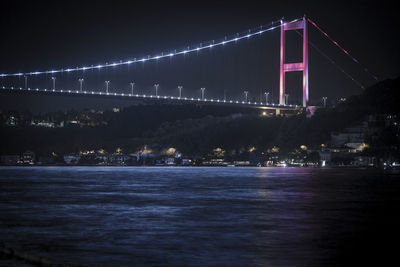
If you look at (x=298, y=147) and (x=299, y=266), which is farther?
(x=298, y=147)

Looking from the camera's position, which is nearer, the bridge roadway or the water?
the water

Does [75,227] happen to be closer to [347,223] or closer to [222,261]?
[222,261]

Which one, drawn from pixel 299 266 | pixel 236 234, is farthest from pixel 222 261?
pixel 236 234

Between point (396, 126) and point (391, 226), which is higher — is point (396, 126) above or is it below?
above

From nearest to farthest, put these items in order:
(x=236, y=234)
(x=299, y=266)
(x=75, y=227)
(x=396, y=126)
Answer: (x=299, y=266), (x=236, y=234), (x=75, y=227), (x=396, y=126)

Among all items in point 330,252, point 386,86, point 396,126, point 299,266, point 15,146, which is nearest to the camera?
point 299,266

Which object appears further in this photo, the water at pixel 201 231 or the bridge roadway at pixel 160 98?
Answer: the bridge roadway at pixel 160 98

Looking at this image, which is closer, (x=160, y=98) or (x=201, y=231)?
(x=201, y=231)

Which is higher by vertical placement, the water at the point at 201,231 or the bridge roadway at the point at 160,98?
the bridge roadway at the point at 160,98

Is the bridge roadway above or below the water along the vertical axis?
above

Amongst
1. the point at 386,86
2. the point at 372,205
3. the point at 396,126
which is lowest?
the point at 372,205
